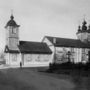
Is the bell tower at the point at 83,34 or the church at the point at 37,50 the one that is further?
Result: the bell tower at the point at 83,34

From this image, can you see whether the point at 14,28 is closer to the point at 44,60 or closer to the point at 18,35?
the point at 18,35

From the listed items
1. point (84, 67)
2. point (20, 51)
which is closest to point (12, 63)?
point (20, 51)

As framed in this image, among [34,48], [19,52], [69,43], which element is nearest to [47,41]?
[34,48]

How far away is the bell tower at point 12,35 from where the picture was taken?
4034 cm

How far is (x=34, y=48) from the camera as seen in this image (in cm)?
4244

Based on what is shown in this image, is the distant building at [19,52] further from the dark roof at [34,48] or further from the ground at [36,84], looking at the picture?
the ground at [36,84]

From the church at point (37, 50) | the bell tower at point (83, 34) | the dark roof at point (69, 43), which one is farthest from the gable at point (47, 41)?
the bell tower at point (83, 34)

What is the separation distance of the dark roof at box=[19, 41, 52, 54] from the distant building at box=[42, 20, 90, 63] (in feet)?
6.33

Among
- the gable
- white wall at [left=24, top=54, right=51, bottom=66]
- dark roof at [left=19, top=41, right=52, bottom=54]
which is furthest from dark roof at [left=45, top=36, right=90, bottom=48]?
white wall at [left=24, top=54, right=51, bottom=66]

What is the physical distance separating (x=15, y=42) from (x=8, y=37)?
2407 mm

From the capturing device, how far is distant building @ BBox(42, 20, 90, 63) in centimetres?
4459

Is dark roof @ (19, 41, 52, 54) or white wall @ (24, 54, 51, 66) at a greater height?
dark roof @ (19, 41, 52, 54)

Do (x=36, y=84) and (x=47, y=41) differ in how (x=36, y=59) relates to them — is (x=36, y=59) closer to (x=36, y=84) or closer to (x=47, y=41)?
(x=47, y=41)

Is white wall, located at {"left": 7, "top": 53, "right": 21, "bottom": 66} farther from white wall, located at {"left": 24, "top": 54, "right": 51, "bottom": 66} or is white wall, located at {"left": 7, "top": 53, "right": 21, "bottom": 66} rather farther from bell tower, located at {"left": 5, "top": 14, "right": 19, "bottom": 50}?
bell tower, located at {"left": 5, "top": 14, "right": 19, "bottom": 50}
